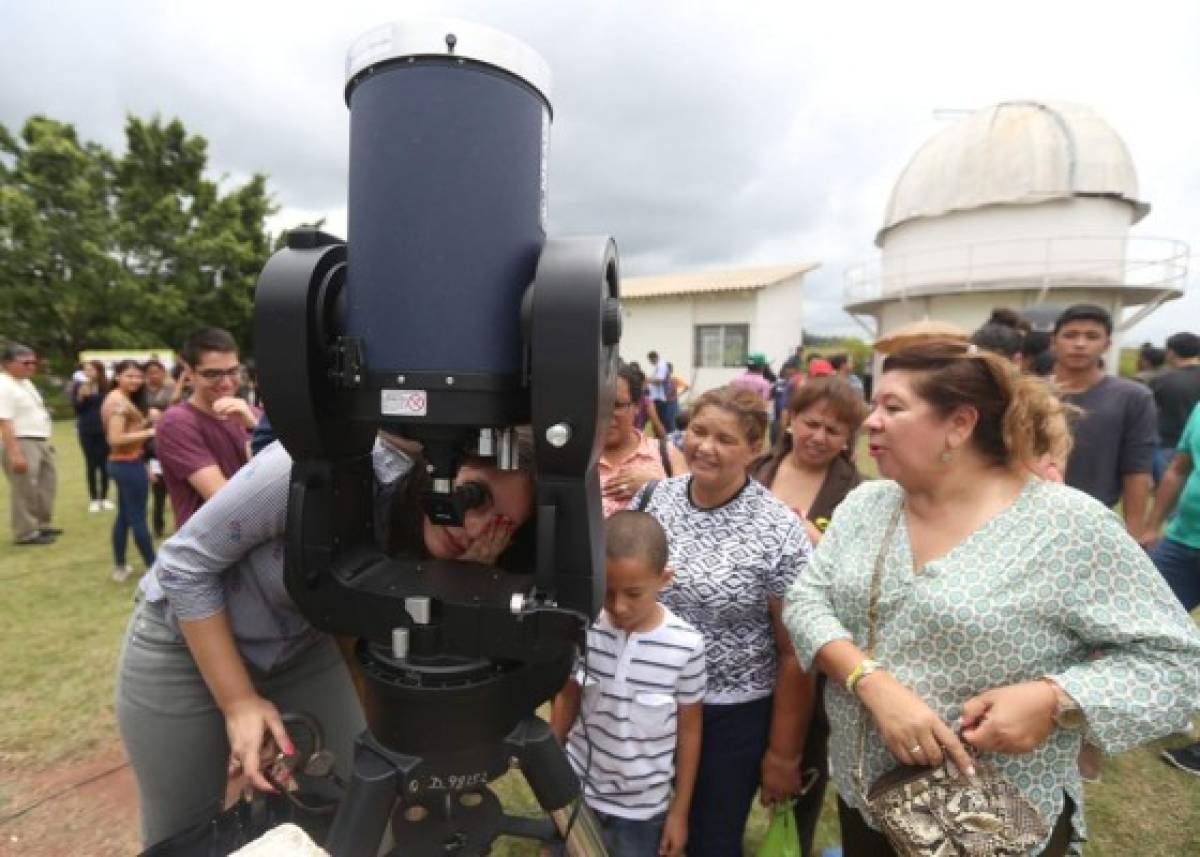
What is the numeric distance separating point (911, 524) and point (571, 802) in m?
0.95

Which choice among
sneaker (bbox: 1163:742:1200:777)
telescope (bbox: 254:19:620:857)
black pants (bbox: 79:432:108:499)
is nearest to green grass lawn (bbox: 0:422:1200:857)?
sneaker (bbox: 1163:742:1200:777)

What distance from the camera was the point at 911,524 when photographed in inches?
56.8

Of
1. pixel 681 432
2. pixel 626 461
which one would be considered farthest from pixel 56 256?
pixel 626 461

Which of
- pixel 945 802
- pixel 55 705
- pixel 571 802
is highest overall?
pixel 571 802

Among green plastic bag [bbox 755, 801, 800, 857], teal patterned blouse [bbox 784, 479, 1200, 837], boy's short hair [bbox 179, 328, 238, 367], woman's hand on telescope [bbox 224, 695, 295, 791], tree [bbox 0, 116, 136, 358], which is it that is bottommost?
green plastic bag [bbox 755, 801, 800, 857]

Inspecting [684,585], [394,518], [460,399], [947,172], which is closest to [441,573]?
[394,518]

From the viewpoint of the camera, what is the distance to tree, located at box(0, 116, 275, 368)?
61.6 ft

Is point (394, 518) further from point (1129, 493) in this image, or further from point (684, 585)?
point (1129, 493)

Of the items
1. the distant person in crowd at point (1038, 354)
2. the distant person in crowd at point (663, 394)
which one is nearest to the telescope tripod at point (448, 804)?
the distant person in crowd at point (1038, 354)

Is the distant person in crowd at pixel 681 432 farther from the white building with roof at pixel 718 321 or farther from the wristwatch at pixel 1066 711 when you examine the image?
the white building with roof at pixel 718 321

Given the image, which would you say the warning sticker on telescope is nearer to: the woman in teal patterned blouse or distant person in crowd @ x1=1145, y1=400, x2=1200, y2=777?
the woman in teal patterned blouse

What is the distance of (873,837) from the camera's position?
1.51 m

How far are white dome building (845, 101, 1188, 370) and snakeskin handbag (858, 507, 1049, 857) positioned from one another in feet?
52.2

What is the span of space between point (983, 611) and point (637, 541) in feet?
2.40
